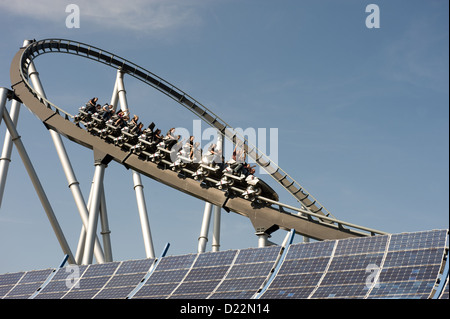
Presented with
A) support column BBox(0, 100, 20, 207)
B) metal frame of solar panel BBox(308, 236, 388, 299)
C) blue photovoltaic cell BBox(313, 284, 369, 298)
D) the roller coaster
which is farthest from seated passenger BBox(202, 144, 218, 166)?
support column BBox(0, 100, 20, 207)

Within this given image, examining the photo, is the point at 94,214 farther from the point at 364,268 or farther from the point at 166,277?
the point at 364,268

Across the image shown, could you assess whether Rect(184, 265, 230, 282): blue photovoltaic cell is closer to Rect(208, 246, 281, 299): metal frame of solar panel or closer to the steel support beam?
Rect(208, 246, 281, 299): metal frame of solar panel

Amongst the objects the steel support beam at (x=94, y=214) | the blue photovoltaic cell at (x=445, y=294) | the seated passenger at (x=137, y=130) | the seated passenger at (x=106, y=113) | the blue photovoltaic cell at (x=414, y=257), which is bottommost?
the blue photovoltaic cell at (x=445, y=294)

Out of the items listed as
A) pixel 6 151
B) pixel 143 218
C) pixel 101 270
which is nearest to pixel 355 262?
pixel 101 270

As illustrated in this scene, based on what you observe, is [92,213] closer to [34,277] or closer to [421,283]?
[34,277]

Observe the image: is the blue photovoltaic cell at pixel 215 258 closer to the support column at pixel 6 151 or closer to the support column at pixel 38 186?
the support column at pixel 38 186

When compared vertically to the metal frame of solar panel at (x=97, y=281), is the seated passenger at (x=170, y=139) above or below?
above

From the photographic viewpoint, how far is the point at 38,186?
23.3 metres

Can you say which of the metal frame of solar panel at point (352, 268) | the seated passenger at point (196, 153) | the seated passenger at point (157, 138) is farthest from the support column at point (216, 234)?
the metal frame of solar panel at point (352, 268)

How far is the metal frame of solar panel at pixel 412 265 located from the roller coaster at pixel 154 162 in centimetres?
329

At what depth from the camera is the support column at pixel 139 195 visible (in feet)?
74.1

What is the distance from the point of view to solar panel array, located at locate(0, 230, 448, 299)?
40.3 feet

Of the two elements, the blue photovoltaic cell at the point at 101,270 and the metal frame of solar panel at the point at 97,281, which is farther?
the blue photovoltaic cell at the point at 101,270

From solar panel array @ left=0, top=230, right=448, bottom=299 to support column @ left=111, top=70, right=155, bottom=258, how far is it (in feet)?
18.5
